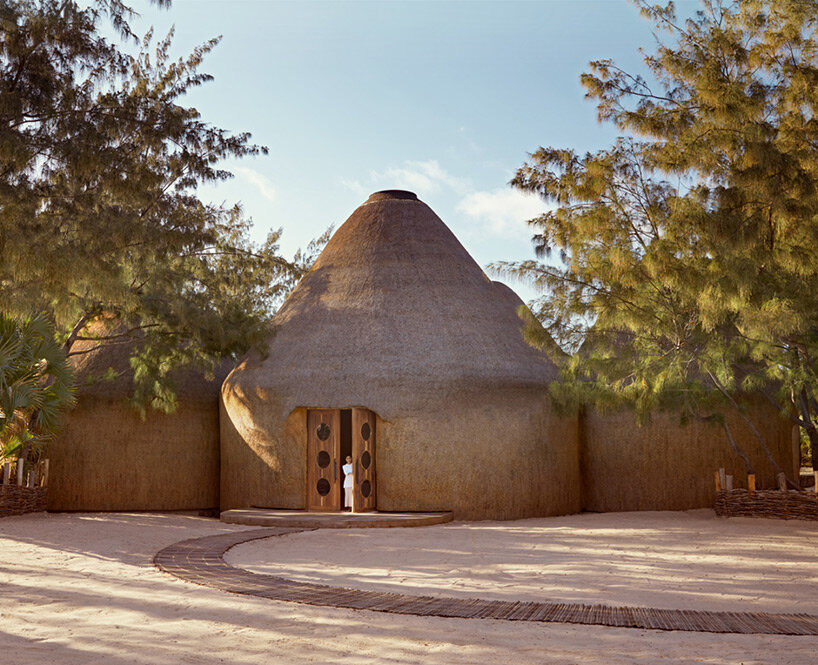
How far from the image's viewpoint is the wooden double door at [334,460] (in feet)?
46.0

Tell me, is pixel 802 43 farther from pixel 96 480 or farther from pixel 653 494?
pixel 96 480

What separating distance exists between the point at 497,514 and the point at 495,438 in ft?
4.46

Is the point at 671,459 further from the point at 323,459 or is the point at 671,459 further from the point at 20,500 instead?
the point at 20,500

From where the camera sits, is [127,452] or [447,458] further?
[127,452]

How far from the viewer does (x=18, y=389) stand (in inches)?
465

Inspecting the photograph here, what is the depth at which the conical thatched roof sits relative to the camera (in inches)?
558

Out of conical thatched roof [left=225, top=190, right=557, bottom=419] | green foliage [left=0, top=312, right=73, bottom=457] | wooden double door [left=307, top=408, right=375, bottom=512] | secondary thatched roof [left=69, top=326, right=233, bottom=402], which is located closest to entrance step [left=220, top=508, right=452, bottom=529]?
wooden double door [left=307, top=408, right=375, bottom=512]

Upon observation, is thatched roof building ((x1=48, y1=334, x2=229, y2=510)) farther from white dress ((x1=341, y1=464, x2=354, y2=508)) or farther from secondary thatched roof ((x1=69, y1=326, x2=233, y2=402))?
white dress ((x1=341, y1=464, x2=354, y2=508))

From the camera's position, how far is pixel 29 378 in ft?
41.4

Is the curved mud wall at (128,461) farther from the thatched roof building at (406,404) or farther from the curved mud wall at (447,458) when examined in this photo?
the curved mud wall at (447,458)

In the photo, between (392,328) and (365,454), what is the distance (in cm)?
247

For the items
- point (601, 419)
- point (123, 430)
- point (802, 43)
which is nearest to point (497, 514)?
point (601, 419)

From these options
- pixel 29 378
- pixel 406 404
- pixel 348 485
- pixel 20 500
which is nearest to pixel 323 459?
pixel 348 485

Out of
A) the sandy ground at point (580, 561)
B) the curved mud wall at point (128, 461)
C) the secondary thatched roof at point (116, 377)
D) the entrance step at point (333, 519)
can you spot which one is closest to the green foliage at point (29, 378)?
the curved mud wall at point (128, 461)
